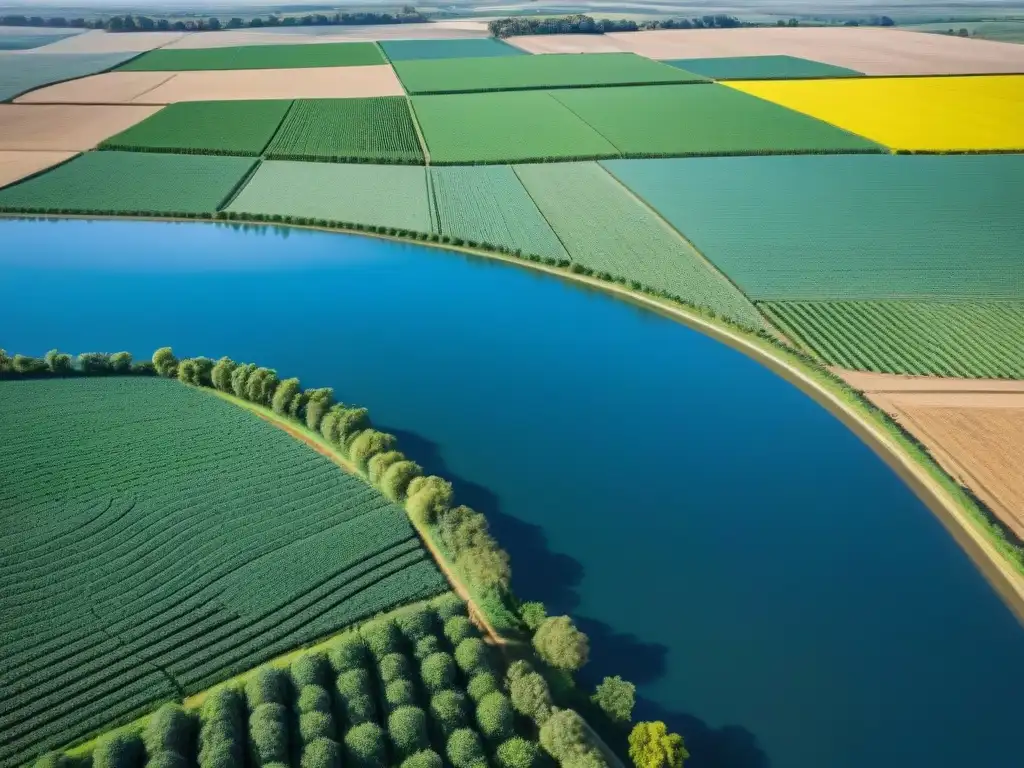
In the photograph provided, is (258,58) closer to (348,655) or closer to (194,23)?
(194,23)

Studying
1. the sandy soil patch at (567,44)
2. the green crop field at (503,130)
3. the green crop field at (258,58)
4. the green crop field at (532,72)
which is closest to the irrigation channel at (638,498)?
the green crop field at (503,130)

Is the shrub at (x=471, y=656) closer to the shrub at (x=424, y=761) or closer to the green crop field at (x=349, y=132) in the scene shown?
the shrub at (x=424, y=761)

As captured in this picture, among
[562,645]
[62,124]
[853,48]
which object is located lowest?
[562,645]

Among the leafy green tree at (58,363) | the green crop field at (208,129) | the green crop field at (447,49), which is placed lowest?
the leafy green tree at (58,363)

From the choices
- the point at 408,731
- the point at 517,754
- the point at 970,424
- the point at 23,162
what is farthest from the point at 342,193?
the point at 517,754

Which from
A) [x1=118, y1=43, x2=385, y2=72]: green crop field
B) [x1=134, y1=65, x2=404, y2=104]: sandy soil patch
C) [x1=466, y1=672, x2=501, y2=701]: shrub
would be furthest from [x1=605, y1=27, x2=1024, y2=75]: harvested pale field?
[x1=466, y1=672, x2=501, y2=701]: shrub

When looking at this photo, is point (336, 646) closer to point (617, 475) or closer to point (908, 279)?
point (617, 475)
